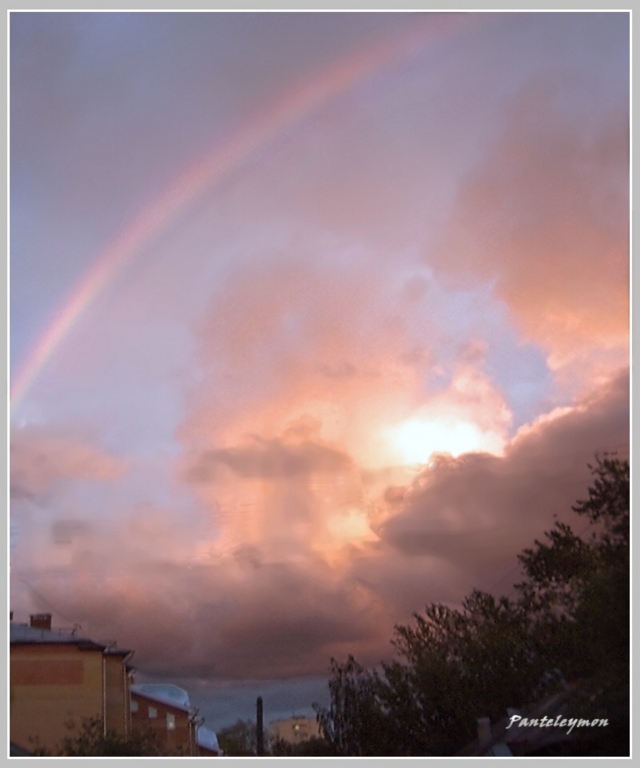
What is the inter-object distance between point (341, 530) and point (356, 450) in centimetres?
84

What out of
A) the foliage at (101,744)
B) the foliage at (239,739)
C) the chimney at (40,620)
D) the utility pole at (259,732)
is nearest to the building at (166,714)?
the foliage at (101,744)

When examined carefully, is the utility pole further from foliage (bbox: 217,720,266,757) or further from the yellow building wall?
the yellow building wall

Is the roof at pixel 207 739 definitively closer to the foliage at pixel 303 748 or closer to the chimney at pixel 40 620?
the foliage at pixel 303 748

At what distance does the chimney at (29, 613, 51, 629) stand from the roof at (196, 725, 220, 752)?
1831 mm

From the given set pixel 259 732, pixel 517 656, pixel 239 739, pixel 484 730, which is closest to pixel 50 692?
pixel 239 739

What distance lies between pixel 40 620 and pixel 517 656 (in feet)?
15.3

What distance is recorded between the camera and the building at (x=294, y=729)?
910 cm

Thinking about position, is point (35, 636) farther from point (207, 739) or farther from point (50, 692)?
point (207, 739)

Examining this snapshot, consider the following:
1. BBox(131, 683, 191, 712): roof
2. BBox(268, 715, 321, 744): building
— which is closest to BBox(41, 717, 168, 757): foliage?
BBox(131, 683, 191, 712): roof

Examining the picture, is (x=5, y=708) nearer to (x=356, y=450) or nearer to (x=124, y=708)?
(x=124, y=708)

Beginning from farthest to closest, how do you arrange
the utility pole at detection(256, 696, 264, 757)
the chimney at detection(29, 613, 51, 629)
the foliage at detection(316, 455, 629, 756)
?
1. the chimney at detection(29, 613, 51, 629)
2. the utility pole at detection(256, 696, 264, 757)
3. the foliage at detection(316, 455, 629, 756)

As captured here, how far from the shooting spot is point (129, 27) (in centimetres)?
960

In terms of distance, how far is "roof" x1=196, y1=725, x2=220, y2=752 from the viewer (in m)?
9.15

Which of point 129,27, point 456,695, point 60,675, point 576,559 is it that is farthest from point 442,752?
point 129,27
